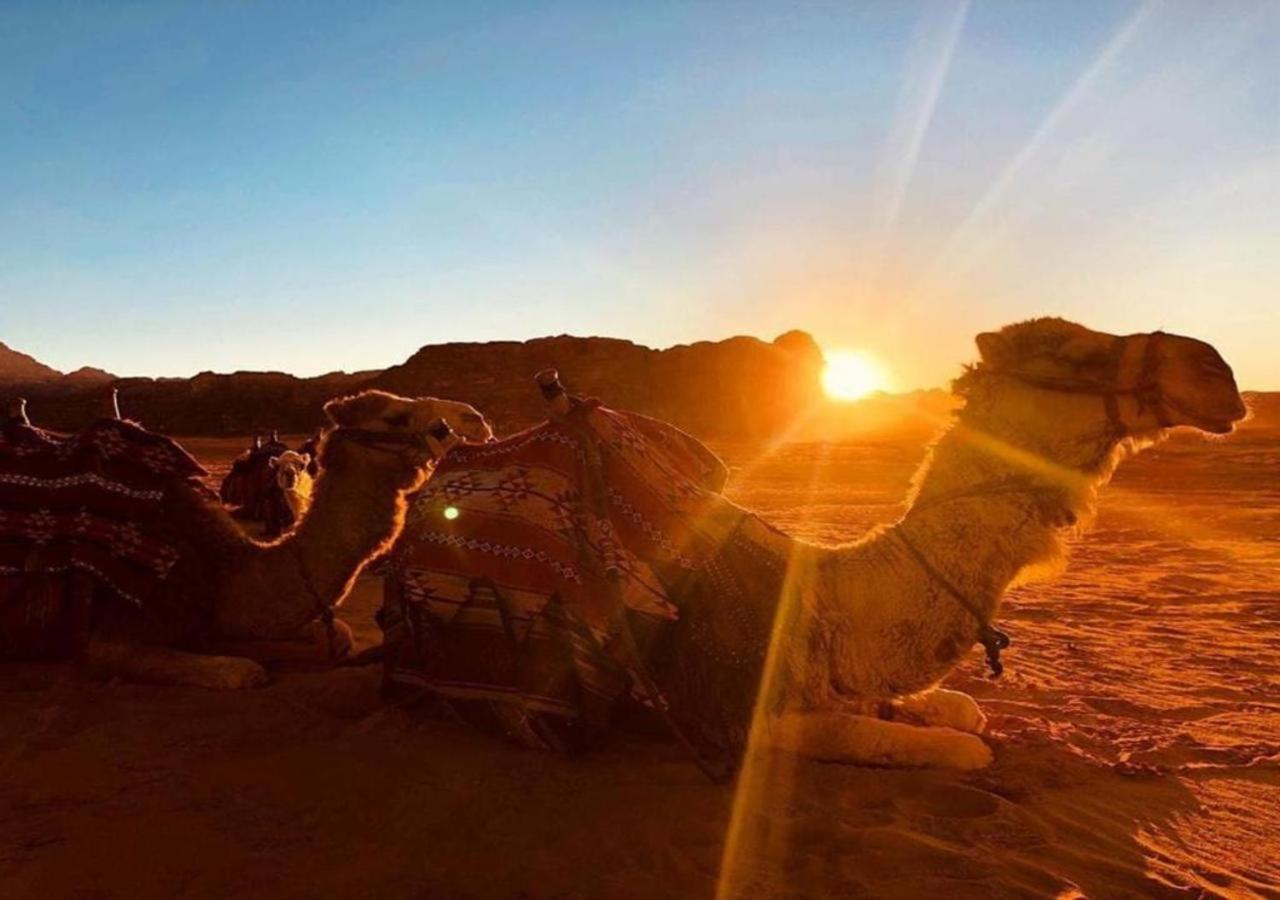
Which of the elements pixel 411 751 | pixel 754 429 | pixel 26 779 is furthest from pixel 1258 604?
pixel 754 429

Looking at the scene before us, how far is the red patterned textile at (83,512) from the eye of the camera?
15.3 ft

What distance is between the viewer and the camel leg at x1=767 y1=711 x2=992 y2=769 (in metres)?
3.61

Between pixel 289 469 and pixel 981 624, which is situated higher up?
pixel 289 469

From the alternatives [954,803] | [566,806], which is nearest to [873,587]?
[954,803]

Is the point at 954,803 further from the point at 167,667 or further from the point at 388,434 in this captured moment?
the point at 167,667

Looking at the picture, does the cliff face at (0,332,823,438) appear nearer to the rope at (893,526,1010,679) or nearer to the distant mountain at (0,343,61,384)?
the rope at (893,526,1010,679)

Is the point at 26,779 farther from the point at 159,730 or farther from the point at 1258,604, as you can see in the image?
the point at 1258,604

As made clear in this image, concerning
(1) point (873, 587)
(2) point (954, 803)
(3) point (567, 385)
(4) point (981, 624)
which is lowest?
(2) point (954, 803)

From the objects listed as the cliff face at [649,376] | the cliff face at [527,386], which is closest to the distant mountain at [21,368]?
the cliff face at [527,386]

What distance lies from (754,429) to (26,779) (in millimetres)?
51777

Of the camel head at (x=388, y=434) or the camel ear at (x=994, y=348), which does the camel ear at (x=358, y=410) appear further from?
the camel ear at (x=994, y=348)

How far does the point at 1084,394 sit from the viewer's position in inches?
139

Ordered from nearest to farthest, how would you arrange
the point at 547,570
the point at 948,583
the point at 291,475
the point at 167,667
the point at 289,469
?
the point at 948,583 → the point at 547,570 → the point at 167,667 → the point at 291,475 → the point at 289,469

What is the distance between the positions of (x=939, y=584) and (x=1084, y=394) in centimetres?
94
